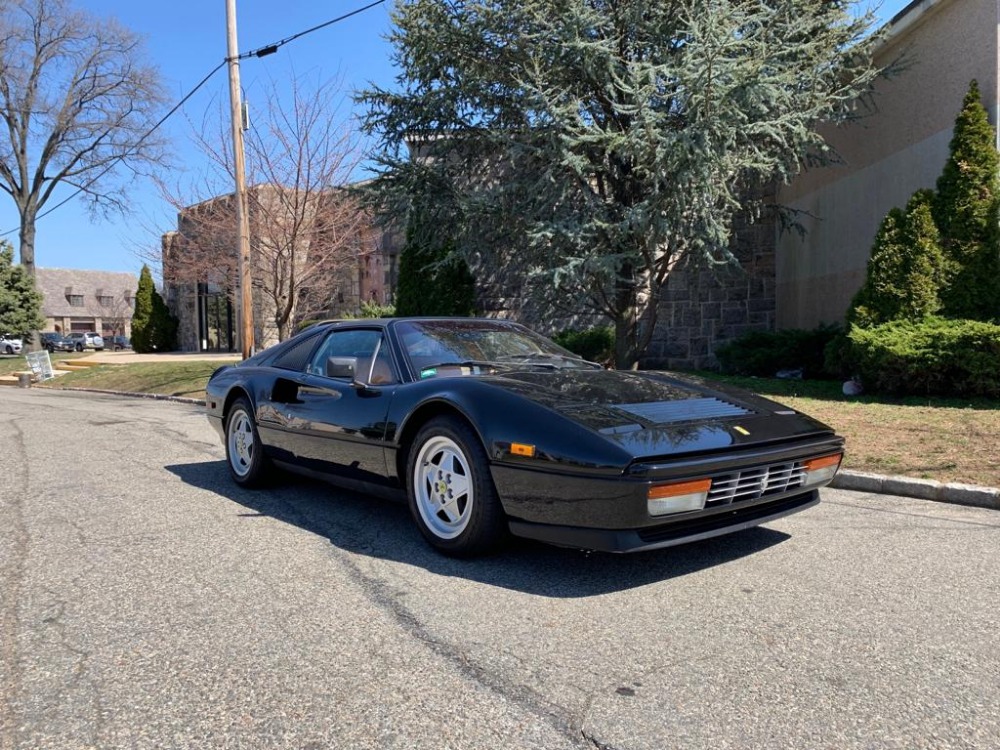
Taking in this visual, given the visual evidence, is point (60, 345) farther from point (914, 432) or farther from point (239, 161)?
point (914, 432)

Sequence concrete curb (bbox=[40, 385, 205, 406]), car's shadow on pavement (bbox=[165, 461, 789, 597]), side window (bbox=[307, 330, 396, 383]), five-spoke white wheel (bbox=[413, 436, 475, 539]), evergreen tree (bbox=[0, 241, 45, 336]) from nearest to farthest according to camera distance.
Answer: car's shadow on pavement (bbox=[165, 461, 789, 597]) < five-spoke white wheel (bbox=[413, 436, 475, 539]) < side window (bbox=[307, 330, 396, 383]) < concrete curb (bbox=[40, 385, 205, 406]) < evergreen tree (bbox=[0, 241, 45, 336])

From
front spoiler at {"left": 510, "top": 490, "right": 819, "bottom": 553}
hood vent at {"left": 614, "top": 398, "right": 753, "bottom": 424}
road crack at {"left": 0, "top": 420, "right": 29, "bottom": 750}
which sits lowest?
road crack at {"left": 0, "top": 420, "right": 29, "bottom": 750}

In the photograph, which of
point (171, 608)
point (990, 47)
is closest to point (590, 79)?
point (990, 47)

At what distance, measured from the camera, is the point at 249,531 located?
4.39 meters

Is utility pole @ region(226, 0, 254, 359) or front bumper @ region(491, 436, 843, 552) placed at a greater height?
utility pole @ region(226, 0, 254, 359)

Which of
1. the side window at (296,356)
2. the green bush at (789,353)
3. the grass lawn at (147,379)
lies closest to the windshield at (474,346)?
the side window at (296,356)

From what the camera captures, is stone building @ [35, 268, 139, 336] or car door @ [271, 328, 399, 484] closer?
car door @ [271, 328, 399, 484]

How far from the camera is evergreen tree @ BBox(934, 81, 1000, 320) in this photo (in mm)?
9141

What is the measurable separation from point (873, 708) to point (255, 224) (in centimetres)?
1588

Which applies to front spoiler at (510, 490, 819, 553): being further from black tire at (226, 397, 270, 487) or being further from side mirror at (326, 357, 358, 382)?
black tire at (226, 397, 270, 487)

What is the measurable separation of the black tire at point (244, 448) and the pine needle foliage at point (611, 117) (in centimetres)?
526

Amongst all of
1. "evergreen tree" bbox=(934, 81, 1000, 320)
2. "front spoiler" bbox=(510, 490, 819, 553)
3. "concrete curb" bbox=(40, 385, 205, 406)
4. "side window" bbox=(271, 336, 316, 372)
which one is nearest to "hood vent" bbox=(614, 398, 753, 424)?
"front spoiler" bbox=(510, 490, 819, 553)

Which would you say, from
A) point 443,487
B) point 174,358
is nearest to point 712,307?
point 443,487

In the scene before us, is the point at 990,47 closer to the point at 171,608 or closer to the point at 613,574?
the point at 613,574
